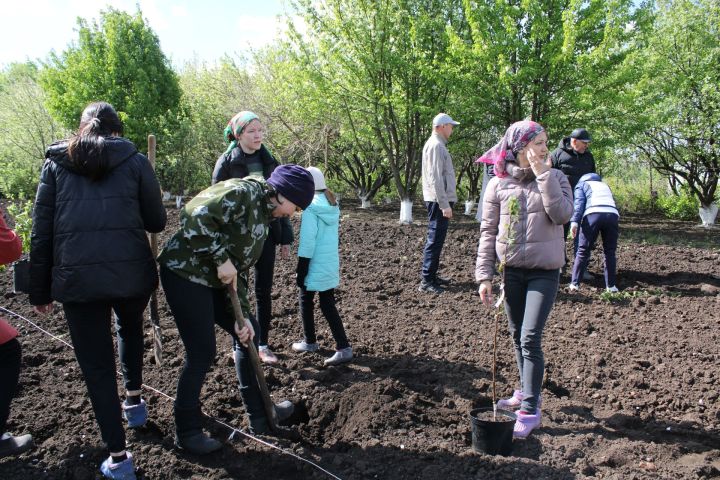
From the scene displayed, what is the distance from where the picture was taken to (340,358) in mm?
4215

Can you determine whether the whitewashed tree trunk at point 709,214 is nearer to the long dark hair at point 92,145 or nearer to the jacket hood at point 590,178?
the jacket hood at point 590,178

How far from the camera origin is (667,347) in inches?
178

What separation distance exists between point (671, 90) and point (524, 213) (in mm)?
12350

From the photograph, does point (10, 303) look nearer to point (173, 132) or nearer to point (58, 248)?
point (58, 248)

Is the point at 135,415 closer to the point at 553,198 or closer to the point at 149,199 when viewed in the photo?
the point at 149,199

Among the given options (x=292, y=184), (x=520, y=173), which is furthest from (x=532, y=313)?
(x=292, y=184)

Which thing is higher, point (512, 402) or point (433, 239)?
point (433, 239)

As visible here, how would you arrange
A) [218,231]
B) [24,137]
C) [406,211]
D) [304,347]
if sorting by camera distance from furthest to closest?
[24,137] < [406,211] < [304,347] < [218,231]

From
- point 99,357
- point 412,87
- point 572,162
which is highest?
point 412,87

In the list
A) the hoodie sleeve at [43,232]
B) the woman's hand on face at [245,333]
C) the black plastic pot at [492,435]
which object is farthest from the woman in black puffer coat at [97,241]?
the black plastic pot at [492,435]

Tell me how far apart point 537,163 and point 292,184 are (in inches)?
53.1

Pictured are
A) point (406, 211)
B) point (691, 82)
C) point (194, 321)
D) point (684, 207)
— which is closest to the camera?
point (194, 321)

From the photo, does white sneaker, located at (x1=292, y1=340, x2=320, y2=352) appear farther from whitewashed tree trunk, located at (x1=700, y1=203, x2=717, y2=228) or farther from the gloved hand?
whitewashed tree trunk, located at (x1=700, y1=203, x2=717, y2=228)

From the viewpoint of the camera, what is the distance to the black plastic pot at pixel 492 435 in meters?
2.84
